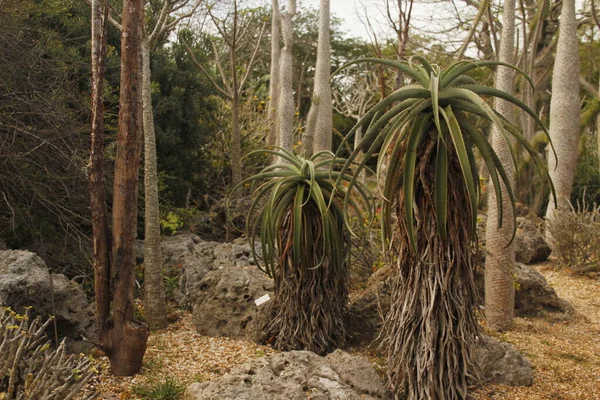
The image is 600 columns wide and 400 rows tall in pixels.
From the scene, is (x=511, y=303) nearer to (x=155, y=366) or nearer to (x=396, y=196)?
(x=396, y=196)

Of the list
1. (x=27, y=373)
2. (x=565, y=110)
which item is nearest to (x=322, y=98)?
(x=565, y=110)

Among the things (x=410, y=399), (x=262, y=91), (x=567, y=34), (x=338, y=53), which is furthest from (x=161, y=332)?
(x=338, y=53)

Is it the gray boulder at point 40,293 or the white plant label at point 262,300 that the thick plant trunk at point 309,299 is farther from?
the gray boulder at point 40,293

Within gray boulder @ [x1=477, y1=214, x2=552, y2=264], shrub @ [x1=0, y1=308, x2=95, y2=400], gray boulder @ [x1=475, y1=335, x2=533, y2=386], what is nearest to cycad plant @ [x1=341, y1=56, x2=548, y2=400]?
gray boulder @ [x1=475, y1=335, x2=533, y2=386]

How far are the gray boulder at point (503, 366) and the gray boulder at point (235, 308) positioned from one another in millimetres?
2021

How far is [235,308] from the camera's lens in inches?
242

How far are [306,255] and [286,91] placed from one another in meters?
5.45

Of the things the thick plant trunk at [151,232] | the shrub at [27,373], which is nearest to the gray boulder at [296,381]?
the shrub at [27,373]

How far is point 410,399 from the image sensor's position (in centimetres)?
426

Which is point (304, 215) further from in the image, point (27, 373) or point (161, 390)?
point (27, 373)

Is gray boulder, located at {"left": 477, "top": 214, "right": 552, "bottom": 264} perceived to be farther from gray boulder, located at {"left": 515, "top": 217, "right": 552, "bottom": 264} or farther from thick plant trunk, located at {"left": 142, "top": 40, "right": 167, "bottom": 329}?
thick plant trunk, located at {"left": 142, "top": 40, "right": 167, "bottom": 329}

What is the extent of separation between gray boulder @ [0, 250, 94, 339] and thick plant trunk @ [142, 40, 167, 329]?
83 cm

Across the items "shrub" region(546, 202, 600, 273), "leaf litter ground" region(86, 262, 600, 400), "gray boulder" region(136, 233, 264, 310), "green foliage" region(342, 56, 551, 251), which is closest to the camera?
"green foliage" region(342, 56, 551, 251)

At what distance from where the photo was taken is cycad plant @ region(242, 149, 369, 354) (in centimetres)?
537
